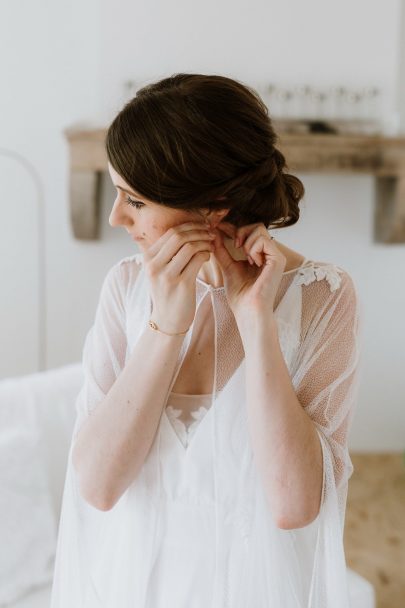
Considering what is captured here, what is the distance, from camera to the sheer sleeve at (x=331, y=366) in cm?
113

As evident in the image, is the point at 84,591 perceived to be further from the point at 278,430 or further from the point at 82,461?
the point at 278,430

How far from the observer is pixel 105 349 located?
129cm

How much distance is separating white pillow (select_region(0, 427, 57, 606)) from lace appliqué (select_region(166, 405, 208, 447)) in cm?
75

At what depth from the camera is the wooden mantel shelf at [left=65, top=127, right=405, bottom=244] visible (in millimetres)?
2652

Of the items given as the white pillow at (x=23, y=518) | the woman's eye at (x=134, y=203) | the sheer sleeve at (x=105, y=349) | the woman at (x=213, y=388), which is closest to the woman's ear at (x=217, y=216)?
the woman at (x=213, y=388)

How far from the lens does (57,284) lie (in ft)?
9.56

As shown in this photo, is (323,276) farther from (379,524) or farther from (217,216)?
(379,524)

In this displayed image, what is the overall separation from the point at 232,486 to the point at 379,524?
179cm

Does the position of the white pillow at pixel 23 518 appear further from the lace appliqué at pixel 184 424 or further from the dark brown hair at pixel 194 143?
the dark brown hair at pixel 194 143

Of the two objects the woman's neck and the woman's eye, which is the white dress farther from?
the woman's eye

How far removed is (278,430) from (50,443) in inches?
41.6

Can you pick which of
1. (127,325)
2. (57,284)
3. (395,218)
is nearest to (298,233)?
(395,218)

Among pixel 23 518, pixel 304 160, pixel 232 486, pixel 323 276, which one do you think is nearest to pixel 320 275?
pixel 323 276

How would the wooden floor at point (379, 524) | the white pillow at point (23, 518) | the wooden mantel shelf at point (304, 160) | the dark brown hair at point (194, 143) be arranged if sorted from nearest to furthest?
1. the dark brown hair at point (194, 143)
2. the white pillow at point (23, 518)
3. the wooden floor at point (379, 524)
4. the wooden mantel shelf at point (304, 160)
